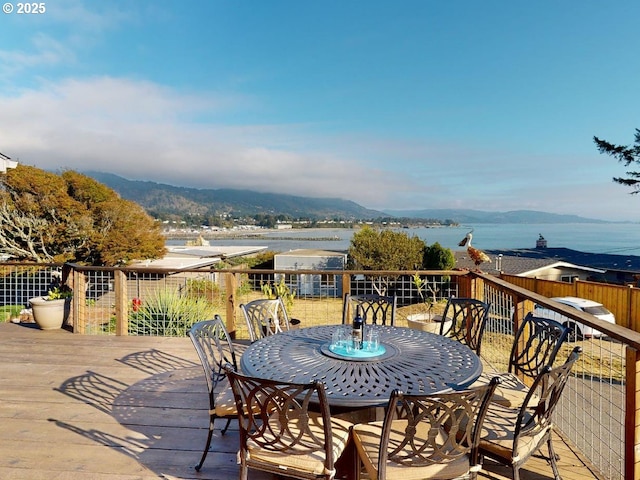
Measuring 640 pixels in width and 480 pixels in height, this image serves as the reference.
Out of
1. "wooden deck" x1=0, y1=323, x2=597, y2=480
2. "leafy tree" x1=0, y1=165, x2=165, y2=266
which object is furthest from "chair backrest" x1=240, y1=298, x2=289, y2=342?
"leafy tree" x1=0, y1=165, x2=165, y2=266

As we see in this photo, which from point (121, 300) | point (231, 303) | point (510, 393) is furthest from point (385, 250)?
point (510, 393)

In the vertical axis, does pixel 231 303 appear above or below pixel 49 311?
above

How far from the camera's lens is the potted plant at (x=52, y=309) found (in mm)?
5648

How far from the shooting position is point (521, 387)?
8.63ft

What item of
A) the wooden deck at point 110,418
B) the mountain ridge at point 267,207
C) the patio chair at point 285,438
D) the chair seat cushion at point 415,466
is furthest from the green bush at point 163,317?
→ the mountain ridge at point 267,207

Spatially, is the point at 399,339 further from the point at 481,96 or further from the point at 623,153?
the point at 481,96

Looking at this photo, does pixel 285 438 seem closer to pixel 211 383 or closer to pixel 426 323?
pixel 211 383

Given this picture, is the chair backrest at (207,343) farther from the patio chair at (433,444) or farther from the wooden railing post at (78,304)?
the wooden railing post at (78,304)

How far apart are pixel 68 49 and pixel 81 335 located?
39.3 feet

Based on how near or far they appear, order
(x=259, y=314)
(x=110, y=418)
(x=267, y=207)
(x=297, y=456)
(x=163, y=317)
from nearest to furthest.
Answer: (x=297, y=456) → (x=110, y=418) → (x=259, y=314) → (x=163, y=317) → (x=267, y=207)

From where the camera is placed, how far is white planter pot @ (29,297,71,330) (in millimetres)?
5645

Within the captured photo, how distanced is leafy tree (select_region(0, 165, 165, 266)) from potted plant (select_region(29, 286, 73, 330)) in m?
18.5

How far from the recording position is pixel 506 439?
1.95 meters

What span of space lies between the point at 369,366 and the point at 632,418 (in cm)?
131
